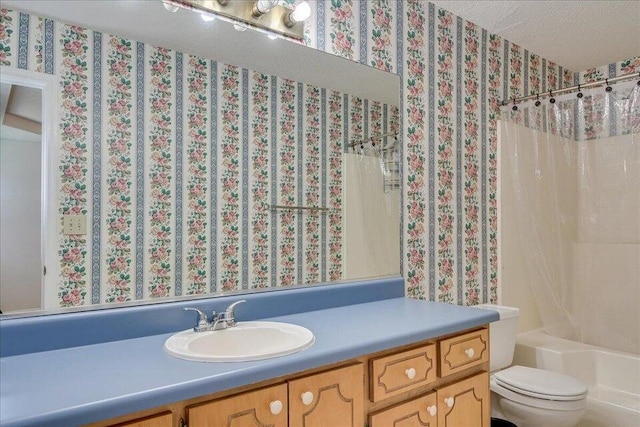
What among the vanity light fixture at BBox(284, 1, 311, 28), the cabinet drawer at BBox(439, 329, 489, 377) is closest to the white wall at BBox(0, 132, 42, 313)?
the vanity light fixture at BBox(284, 1, 311, 28)

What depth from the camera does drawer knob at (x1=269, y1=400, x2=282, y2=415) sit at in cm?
110

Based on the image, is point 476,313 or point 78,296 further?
point 476,313

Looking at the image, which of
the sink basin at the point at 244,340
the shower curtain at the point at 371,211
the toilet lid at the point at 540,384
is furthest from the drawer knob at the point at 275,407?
the toilet lid at the point at 540,384

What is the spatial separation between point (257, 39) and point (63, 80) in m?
0.71

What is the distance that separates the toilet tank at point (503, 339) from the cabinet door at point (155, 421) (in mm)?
1759

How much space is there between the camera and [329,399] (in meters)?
1.22

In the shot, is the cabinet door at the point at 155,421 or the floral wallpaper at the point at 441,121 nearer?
the cabinet door at the point at 155,421

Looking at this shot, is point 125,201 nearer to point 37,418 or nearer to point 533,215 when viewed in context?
point 37,418

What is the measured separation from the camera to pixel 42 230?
49.8 inches

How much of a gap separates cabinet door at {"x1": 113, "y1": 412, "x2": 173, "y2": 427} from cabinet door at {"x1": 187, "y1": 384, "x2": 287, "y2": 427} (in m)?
0.04

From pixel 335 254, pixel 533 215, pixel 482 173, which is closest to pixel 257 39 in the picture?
pixel 335 254

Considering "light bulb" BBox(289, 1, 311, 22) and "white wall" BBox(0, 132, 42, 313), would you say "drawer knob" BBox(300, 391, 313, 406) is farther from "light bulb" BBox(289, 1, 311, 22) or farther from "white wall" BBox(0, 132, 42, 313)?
"light bulb" BBox(289, 1, 311, 22)

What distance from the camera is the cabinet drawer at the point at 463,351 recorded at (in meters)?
1.55

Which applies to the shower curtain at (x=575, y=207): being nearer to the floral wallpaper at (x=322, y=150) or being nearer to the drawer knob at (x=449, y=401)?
the floral wallpaper at (x=322, y=150)
